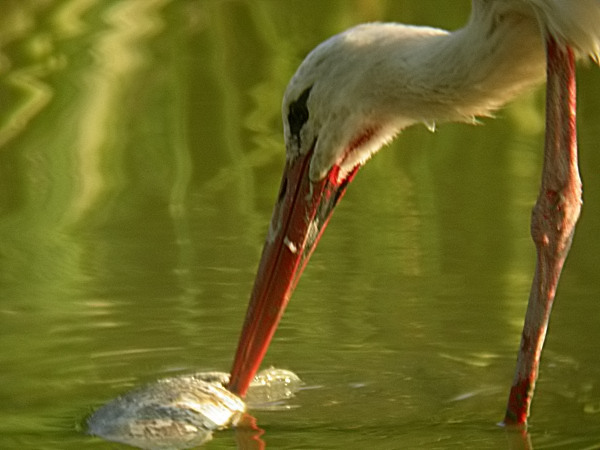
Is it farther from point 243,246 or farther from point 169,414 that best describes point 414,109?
point 243,246

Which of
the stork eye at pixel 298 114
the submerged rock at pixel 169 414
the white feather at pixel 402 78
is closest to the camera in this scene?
the submerged rock at pixel 169 414

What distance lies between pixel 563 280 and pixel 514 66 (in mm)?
1557

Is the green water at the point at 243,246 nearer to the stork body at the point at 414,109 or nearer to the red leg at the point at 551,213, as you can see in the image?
the red leg at the point at 551,213

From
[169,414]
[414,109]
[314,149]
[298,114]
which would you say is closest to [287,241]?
[314,149]

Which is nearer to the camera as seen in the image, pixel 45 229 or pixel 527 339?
pixel 527 339

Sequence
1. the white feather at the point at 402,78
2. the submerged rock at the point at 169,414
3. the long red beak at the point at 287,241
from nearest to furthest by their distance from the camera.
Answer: the submerged rock at the point at 169,414, the white feather at the point at 402,78, the long red beak at the point at 287,241

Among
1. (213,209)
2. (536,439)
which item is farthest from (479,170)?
(536,439)

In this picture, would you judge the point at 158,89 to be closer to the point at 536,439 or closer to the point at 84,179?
the point at 84,179

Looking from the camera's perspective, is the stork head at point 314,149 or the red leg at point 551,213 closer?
the red leg at point 551,213

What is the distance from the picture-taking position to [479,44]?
16.2ft

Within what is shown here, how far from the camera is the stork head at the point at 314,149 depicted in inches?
200

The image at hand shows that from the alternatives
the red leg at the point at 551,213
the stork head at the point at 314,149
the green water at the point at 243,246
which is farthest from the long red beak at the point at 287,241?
the red leg at the point at 551,213

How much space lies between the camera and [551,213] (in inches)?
198

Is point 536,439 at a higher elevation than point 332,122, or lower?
lower
